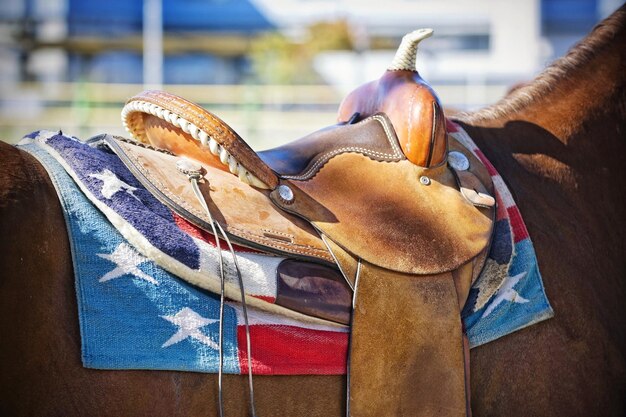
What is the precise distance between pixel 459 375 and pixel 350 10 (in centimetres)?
2334

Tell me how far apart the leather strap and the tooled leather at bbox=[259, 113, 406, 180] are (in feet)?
1.16

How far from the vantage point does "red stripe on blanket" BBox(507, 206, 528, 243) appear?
1.75m

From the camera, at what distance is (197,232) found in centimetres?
141

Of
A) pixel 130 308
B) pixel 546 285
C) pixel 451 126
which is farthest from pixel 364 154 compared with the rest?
pixel 130 308

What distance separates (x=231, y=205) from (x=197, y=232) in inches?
4.5

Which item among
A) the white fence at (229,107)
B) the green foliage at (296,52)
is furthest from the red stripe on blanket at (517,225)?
the green foliage at (296,52)

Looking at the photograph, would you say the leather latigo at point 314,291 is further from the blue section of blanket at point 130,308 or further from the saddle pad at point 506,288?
the saddle pad at point 506,288

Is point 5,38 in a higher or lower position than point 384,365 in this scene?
higher

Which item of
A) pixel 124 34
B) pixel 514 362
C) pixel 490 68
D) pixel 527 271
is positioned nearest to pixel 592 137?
pixel 527 271

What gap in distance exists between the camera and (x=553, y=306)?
5.69 ft

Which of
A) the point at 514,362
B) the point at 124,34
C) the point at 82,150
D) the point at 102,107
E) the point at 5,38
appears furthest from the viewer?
the point at 124,34

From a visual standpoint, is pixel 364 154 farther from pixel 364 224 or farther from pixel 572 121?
pixel 572 121

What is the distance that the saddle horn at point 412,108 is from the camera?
5.57ft

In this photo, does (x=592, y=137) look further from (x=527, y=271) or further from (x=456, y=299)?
(x=456, y=299)
